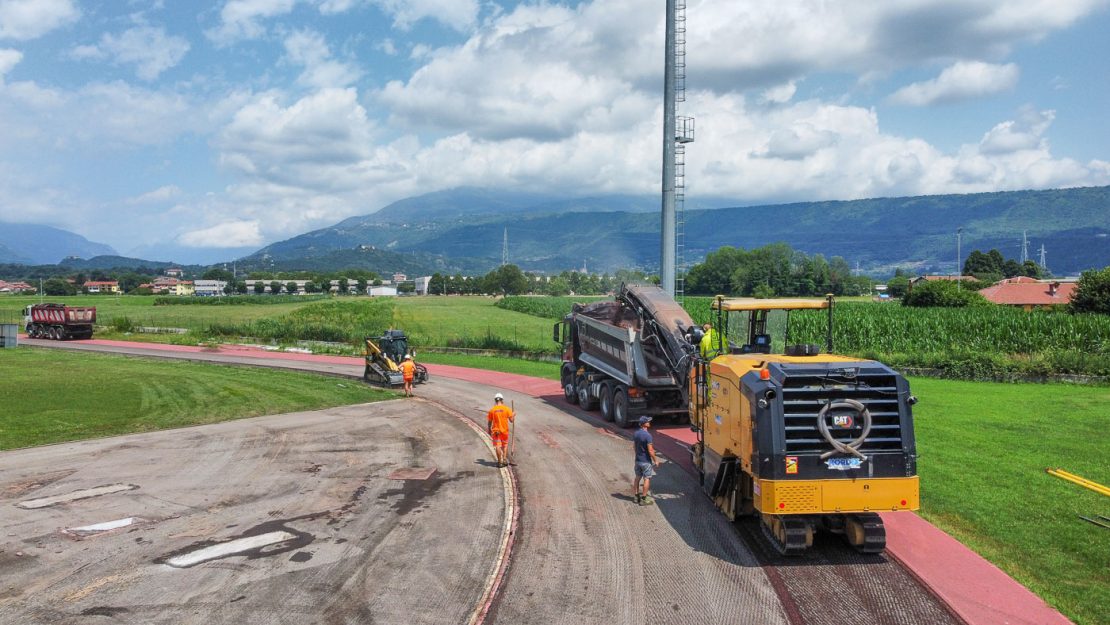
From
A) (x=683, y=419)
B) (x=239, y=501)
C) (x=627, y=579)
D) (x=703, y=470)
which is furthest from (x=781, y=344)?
(x=239, y=501)

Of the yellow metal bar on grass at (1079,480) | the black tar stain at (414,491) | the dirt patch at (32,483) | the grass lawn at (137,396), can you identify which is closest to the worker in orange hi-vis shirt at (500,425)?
the black tar stain at (414,491)

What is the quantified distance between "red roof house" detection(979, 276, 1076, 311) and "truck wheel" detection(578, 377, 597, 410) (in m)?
78.1

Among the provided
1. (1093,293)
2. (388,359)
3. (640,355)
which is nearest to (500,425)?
(640,355)

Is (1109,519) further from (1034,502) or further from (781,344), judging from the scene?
(781,344)

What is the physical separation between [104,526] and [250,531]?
8.26ft

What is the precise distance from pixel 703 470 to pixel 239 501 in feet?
28.1

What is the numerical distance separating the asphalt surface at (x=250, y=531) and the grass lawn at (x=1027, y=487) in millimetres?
7267

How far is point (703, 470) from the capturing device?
1322 cm

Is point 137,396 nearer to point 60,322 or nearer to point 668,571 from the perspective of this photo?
point 668,571

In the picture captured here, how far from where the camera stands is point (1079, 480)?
522 inches

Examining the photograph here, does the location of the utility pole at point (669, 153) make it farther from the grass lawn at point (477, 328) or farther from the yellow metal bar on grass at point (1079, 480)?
the yellow metal bar on grass at point (1079, 480)

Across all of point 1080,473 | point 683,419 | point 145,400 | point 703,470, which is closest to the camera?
point 703,470

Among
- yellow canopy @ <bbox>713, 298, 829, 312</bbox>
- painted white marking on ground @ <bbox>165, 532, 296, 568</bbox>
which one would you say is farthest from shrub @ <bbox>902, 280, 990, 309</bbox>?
painted white marking on ground @ <bbox>165, 532, 296, 568</bbox>

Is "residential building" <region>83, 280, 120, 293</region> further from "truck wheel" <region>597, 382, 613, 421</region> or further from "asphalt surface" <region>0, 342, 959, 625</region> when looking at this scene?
"asphalt surface" <region>0, 342, 959, 625</region>
